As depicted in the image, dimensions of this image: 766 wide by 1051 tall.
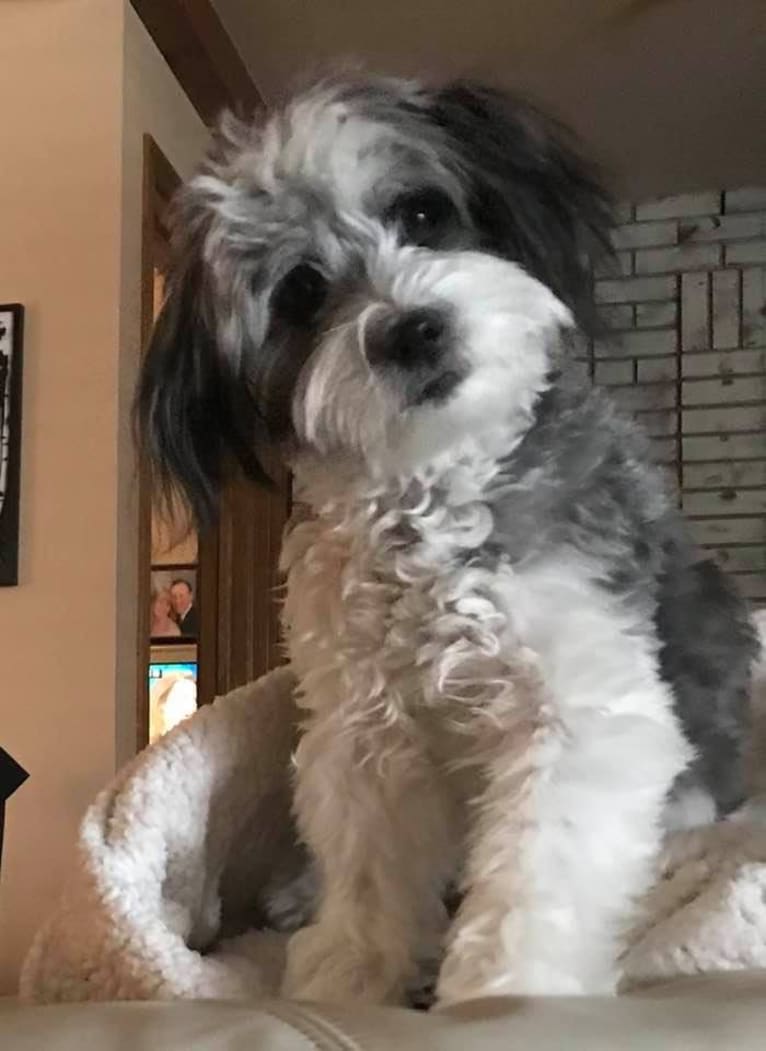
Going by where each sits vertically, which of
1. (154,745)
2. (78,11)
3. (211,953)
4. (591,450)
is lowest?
(211,953)

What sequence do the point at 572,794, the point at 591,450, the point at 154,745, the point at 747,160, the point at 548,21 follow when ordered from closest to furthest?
1. the point at 572,794
2. the point at 591,450
3. the point at 154,745
4. the point at 548,21
5. the point at 747,160

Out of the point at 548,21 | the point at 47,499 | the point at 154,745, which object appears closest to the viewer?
the point at 154,745

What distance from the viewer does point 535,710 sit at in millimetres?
→ 1007

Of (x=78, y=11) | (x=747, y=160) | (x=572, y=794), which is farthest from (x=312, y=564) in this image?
(x=747, y=160)

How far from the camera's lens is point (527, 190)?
114 cm

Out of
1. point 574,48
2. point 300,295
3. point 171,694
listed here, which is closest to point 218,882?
point 300,295

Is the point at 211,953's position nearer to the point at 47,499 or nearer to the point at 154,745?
the point at 154,745

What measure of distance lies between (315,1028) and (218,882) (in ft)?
2.45

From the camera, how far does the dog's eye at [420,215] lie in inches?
44.3

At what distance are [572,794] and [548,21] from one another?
200 centimetres

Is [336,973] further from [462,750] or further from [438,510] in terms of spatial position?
[438,510]

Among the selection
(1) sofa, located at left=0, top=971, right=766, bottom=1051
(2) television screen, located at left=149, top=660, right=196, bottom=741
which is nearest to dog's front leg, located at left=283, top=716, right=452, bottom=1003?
(1) sofa, located at left=0, top=971, right=766, bottom=1051

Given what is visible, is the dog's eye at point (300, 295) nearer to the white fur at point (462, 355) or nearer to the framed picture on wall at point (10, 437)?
the white fur at point (462, 355)

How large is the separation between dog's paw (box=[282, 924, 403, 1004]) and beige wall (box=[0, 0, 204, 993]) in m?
1.01
